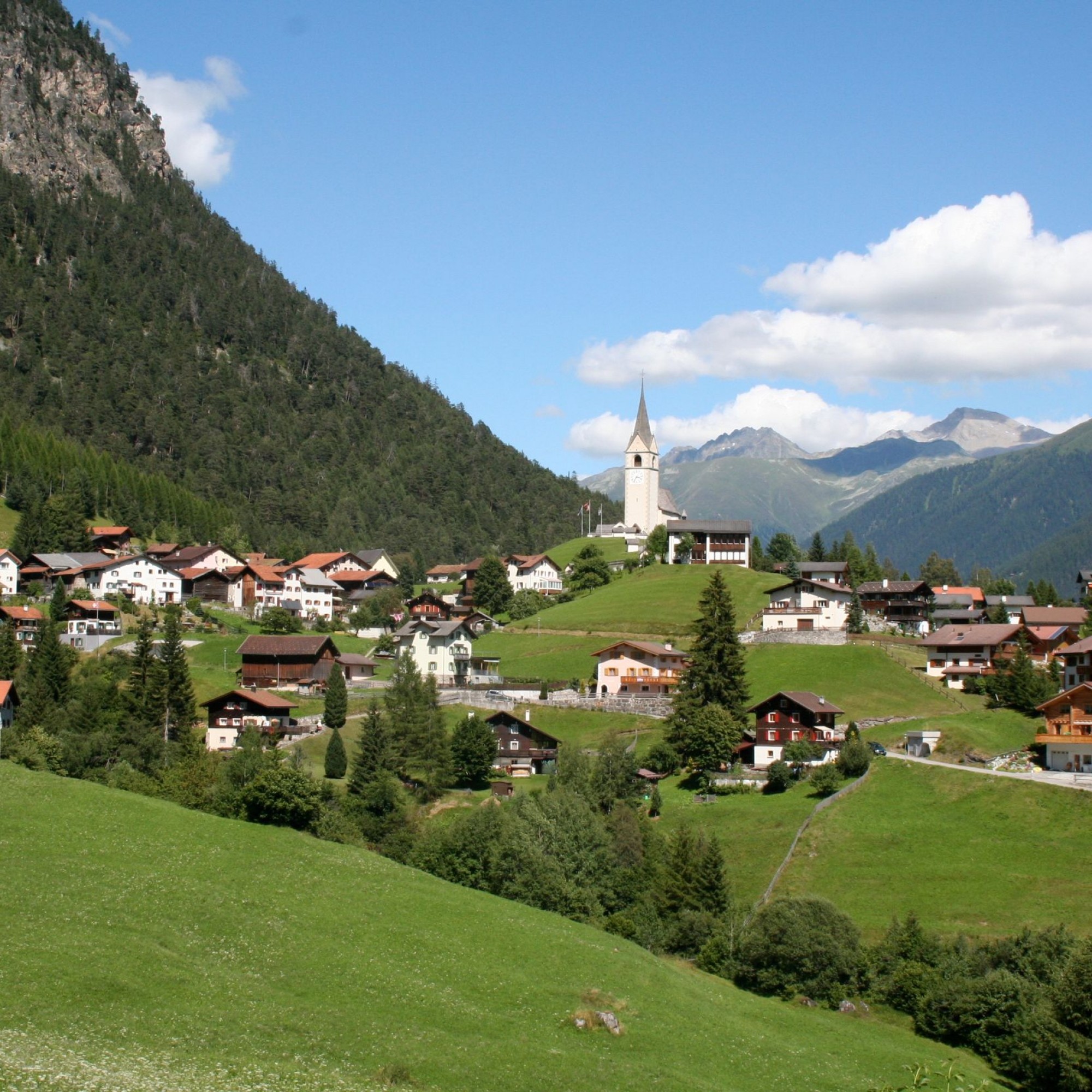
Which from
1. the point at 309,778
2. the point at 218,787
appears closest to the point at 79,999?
the point at 309,778

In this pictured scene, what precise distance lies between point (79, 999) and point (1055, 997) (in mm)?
26994

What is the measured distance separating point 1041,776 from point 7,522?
108 m

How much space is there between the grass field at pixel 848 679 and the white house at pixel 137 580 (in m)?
55.4

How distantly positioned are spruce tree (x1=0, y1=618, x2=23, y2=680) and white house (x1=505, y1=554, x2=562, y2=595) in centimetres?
6051

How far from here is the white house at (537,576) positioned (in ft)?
442

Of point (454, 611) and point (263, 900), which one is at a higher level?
point (454, 611)

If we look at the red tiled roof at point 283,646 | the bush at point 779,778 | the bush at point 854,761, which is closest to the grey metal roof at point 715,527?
the red tiled roof at point 283,646

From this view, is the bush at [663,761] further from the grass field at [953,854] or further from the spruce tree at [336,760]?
the spruce tree at [336,760]

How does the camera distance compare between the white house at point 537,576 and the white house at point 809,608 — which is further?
the white house at point 537,576

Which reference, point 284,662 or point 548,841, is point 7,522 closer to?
point 284,662

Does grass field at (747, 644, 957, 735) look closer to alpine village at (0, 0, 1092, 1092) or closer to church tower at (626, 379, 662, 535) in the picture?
alpine village at (0, 0, 1092, 1092)

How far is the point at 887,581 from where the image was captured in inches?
4478

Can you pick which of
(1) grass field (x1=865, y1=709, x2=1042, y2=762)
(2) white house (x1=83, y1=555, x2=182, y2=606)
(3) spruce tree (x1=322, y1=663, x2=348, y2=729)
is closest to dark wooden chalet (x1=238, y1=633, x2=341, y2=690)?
(3) spruce tree (x1=322, y1=663, x2=348, y2=729)

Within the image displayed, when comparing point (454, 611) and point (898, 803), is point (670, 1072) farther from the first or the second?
point (454, 611)
